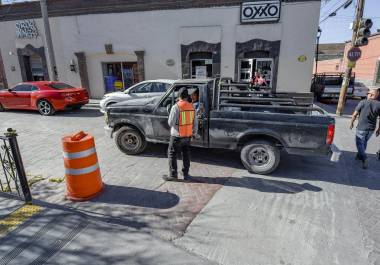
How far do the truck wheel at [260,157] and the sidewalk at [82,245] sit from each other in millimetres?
2554

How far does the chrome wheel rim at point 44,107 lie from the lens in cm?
1065

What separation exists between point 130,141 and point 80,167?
214 centimetres

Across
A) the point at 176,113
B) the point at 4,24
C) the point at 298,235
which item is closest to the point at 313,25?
the point at 176,113

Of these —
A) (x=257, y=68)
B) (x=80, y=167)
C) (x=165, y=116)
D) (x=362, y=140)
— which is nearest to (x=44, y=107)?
(x=165, y=116)

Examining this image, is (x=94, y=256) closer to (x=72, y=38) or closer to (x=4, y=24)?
(x=72, y=38)

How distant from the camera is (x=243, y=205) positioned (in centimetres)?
394

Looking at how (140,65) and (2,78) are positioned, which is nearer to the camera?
(140,65)

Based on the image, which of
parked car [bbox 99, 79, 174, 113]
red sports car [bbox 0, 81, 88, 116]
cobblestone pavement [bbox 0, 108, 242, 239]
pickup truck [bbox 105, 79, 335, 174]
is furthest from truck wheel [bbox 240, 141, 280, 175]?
red sports car [bbox 0, 81, 88, 116]

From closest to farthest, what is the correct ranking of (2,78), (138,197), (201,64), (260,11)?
(138,197) < (260,11) < (201,64) < (2,78)

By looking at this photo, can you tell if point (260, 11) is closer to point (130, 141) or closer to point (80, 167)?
point (130, 141)

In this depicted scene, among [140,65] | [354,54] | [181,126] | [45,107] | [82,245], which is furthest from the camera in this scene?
[140,65]

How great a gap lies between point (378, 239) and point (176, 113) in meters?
3.34

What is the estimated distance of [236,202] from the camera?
159 inches

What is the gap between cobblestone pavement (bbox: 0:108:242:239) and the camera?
3.66m
